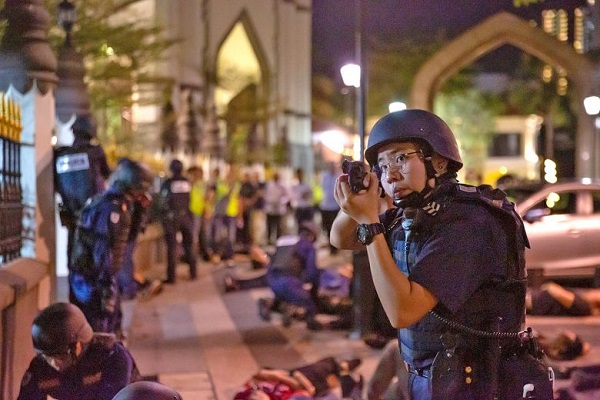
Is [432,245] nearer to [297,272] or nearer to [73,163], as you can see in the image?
[73,163]

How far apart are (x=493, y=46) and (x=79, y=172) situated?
11370mm

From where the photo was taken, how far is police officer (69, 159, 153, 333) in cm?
585

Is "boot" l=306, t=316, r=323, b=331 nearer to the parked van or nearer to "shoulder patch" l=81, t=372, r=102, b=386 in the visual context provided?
"shoulder patch" l=81, t=372, r=102, b=386

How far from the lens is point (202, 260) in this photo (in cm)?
1680

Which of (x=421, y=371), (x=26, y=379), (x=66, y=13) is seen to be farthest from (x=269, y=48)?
(x=421, y=371)

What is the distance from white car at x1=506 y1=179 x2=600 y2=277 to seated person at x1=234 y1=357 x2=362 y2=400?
5907 millimetres

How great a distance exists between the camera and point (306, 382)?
596 cm

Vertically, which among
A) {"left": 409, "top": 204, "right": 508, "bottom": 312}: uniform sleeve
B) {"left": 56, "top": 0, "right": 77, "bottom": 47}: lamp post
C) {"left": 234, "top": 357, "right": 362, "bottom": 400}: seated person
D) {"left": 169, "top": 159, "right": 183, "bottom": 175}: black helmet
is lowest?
{"left": 234, "top": 357, "right": 362, "bottom": 400}: seated person

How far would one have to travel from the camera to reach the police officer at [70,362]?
386 centimetres

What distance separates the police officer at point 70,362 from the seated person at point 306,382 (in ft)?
4.88

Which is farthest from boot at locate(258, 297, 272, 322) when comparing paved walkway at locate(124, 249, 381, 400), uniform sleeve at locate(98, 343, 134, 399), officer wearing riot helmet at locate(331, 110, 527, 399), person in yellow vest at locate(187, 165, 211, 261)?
officer wearing riot helmet at locate(331, 110, 527, 399)

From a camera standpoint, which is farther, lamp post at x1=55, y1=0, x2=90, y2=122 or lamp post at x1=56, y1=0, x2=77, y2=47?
lamp post at x1=55, y1=0, x2=90, y2=122

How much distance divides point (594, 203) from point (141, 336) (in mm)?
6883

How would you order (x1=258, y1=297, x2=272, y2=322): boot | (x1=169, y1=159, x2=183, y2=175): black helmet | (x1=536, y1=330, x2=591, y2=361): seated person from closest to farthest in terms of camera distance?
(x1=536, y1=330, x2=591, y2=361): seated person
(x1=258, y1=297, x2=272, y2=322): boot
(x1=169, y1=159, x2=183, y2=175): black helmet
